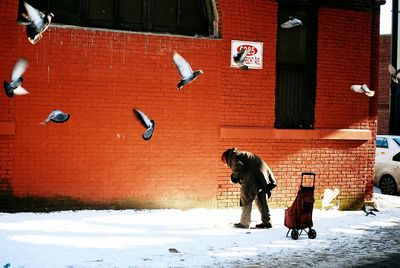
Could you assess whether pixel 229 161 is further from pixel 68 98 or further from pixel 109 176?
pixel 68 98

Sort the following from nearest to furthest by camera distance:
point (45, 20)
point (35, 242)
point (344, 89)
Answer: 1. point (35, 242)
2. point (45, 20)
3. point (344, 89)

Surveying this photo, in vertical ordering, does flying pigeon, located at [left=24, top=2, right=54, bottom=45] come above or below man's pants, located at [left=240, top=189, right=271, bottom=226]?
above

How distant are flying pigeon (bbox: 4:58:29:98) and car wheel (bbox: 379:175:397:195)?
1015 cm

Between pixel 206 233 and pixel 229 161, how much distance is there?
1193mm

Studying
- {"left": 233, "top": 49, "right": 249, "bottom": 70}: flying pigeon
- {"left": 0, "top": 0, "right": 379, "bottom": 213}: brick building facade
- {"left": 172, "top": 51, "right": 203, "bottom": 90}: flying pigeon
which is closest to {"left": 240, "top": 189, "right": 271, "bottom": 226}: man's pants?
{"left": 0, "top": 0, "right": 379, "bottom": 213}: brick building facade

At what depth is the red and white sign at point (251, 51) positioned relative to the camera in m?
9.51

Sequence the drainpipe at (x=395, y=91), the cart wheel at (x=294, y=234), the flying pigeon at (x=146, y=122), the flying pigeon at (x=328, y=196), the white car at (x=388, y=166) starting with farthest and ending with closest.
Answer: the drainpipe at (x=395, y=91)
the white car at (x=388, y=166)
the flying pigeon at (x=328, y=196)
the flying pigeon at (x=146, y=122)
the cart wheel at (x=294, y=234)

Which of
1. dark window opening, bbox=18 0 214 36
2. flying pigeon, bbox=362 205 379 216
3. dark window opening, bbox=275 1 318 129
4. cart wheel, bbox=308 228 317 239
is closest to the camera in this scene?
cart wheel, bbox=308 228 317 239

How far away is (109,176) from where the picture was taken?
8.82 meters

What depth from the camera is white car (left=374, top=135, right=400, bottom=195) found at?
13.7 metres

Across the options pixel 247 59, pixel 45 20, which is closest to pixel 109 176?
pixel 45 20

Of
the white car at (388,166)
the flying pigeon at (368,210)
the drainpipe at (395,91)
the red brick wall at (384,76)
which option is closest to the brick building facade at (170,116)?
the flying pigeon at (368,210)

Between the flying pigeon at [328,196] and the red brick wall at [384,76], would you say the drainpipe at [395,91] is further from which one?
the flying pigeon at [328,196]

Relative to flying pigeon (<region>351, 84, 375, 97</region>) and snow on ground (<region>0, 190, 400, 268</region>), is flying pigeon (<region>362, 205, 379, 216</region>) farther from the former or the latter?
flying pigeon (<region>351, 84, 375, 97</region>)
